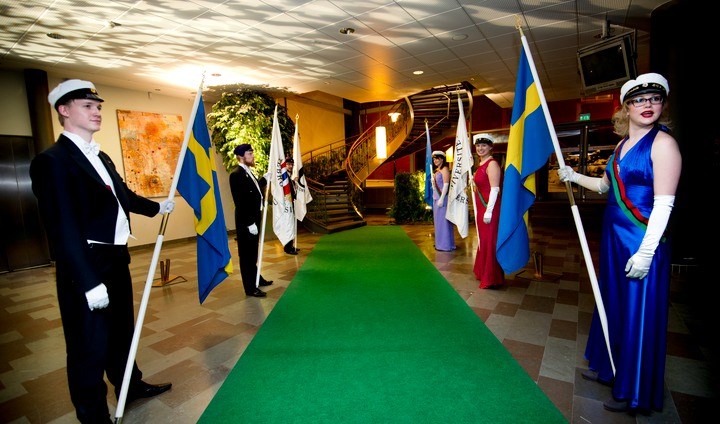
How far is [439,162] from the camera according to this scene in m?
6.03

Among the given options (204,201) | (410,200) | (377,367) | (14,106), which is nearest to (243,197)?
(204,201)

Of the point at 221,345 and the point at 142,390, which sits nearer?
the point at 142,390

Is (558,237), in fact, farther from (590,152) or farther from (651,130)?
(651,130)

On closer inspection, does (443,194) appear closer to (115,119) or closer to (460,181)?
(460,181)

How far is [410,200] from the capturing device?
994 centimetres

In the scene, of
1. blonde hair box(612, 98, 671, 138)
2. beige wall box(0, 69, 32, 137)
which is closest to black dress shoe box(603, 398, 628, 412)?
blonde hair box(612, 98, 671, 138)

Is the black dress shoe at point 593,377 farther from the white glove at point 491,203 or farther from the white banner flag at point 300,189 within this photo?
the white banner flag at point 300,189

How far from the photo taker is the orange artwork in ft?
24.6

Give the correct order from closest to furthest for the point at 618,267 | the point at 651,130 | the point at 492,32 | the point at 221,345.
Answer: the point at 651,130
the point at 618,267
the point at 221,345
the point at 492,32

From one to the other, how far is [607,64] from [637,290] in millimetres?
4636

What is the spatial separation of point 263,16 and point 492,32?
3597mm

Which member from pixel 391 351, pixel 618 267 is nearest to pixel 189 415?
pixel 391 351

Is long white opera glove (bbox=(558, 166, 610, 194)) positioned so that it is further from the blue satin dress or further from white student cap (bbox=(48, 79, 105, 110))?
white student cap (bbox=(48, 79, 105, 110))

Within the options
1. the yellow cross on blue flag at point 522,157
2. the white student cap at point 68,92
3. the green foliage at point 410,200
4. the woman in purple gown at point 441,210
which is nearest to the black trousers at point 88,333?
the white student cap at point 68,92
